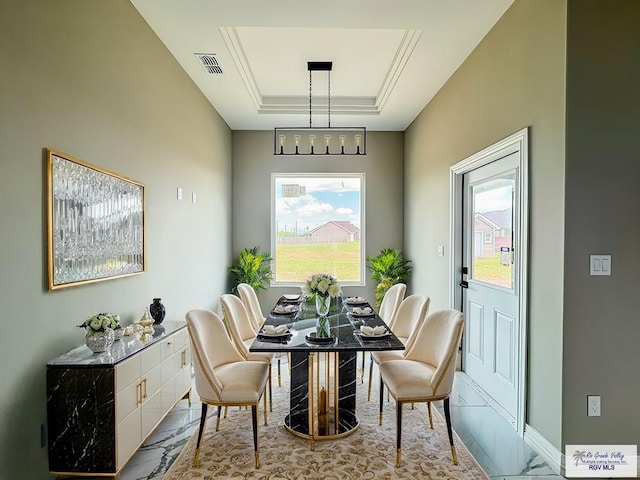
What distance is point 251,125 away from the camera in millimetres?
5785

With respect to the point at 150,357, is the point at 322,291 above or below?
above

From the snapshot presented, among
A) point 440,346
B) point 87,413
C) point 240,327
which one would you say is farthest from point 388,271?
point 87,413

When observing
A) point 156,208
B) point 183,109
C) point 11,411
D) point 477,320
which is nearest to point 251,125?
point 183,109

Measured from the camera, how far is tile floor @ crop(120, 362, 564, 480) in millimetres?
2359

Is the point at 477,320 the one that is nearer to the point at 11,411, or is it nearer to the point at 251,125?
the point at 11,411

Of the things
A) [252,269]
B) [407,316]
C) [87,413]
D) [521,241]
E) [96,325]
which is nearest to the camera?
[87,413]

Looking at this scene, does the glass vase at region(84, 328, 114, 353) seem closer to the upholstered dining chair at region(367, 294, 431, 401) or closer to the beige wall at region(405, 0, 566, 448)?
the upholstered dining chair at region(367, 294, 431, 401)

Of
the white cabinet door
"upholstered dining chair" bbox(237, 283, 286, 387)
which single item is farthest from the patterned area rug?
"upholstered dining chair" bbox(237, 283, 286, 387)

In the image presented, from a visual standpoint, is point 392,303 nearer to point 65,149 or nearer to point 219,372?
point 219,372

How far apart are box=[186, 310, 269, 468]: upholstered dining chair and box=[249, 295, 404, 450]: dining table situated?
0.86 feet

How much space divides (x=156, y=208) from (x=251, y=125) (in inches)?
112

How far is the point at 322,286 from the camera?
2.79 meters

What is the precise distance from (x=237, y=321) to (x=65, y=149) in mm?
1982

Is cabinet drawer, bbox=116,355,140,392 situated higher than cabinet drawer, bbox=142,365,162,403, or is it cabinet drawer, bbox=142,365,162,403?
cabinet drawer, bbox=116,355,140,392
